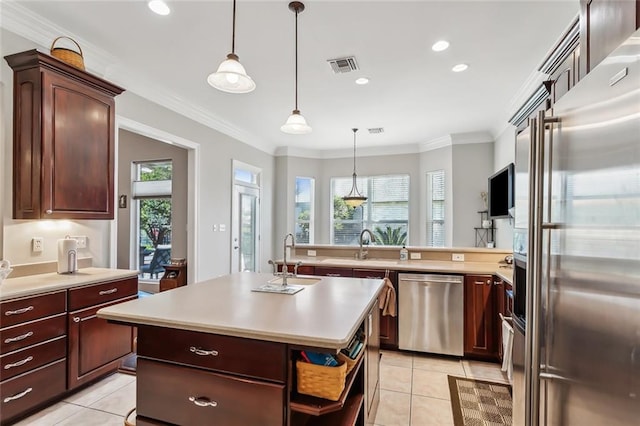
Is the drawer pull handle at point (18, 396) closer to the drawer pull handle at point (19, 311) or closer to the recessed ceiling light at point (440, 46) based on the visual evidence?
the drawer pull handle at point (19, 311)

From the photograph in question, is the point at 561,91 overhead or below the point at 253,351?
overhead

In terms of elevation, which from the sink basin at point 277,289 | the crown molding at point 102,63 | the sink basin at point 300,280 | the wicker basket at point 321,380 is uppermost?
the crown molding at point 102,63

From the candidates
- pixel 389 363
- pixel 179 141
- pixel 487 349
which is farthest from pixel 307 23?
pixel 487 349

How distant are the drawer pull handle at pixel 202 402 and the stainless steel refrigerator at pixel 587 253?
1.33 m

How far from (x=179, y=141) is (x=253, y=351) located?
3429 mm

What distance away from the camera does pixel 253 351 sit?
1377 millimetres

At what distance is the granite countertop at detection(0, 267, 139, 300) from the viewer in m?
2.13

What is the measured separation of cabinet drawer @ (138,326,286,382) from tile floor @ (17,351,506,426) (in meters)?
1.22

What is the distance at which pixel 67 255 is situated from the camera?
2.73 m

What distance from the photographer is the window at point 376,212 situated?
22.5 feet

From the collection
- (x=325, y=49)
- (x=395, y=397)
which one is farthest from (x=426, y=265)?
(x=325, y=49)

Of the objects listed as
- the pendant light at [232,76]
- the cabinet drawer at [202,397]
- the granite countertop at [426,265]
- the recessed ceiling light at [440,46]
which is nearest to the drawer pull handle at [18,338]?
the cabinet drawer at [202,397]

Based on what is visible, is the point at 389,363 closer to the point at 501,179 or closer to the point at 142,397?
the point at 142,397

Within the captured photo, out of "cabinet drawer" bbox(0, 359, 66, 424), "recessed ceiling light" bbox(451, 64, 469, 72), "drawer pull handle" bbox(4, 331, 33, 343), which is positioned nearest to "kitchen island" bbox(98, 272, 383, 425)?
"drawer pull handle" bbox(4, 331, 33, 343)
